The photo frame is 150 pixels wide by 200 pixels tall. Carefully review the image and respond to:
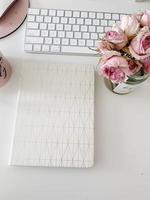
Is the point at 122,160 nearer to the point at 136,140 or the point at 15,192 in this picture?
the point at 136,140

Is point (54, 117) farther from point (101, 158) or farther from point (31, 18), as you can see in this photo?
point (31, 18)

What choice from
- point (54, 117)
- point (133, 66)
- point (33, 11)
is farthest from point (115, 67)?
point (33, 11)

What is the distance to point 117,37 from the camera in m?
0.40

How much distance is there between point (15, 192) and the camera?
1.74ft

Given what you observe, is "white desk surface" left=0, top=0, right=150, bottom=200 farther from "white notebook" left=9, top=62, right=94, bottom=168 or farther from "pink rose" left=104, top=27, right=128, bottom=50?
"pink rose" left=104, top=27, right=128, bottom=50

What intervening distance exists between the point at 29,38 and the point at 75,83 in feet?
0.49

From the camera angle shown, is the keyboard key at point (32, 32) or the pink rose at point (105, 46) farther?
the keyboard key at point (32, 32)

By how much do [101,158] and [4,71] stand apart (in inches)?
10.8

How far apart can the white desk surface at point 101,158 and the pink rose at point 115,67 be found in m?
0.18

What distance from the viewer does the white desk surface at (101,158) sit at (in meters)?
0.54

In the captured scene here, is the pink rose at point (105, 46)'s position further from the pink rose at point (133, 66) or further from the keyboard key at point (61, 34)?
the keyboard key at point (61, 34)

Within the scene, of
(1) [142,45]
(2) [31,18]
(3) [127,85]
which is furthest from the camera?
(2) [31,18]

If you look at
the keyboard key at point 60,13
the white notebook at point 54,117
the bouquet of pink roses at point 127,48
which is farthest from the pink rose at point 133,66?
the keyboard key at point 60,13

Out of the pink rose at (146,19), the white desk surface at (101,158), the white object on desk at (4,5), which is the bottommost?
the white desk surface at (101,158)
